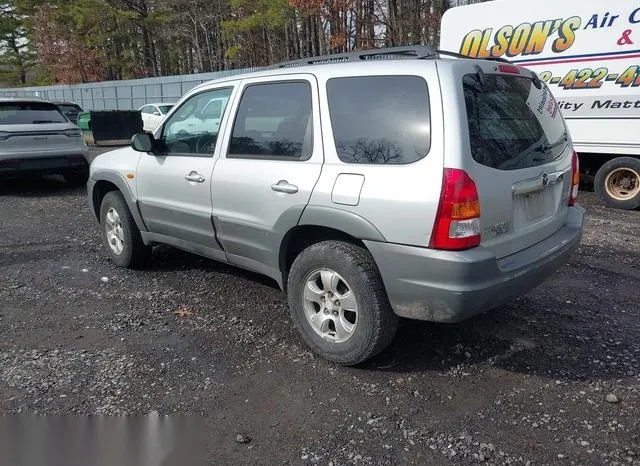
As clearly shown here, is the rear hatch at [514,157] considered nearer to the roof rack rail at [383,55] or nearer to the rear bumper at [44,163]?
the roof rack rail at [383,55]

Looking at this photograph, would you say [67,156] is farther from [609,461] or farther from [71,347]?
[609,461]

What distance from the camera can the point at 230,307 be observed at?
437 centimetres

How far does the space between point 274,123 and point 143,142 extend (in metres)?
1.41

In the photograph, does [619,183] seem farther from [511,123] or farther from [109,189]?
[109,189]

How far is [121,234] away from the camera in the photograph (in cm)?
526

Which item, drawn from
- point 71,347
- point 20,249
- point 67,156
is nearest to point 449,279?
point 71,347

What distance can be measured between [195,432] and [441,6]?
21821 mm

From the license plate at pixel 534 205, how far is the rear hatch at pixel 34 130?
27.2 ft

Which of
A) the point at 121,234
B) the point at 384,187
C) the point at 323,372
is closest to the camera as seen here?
the point at 384,187

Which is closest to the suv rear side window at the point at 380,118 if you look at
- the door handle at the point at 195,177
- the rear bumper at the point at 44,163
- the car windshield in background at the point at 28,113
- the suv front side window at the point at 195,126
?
the suv front side window at the point at 195,126

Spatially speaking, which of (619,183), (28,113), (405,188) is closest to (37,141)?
(28,113)

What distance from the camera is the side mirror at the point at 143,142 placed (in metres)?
4.47

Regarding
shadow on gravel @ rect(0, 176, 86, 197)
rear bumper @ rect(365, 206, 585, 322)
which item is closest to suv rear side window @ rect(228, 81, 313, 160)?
rear bumper @ rect(365, 206, 585, 322)

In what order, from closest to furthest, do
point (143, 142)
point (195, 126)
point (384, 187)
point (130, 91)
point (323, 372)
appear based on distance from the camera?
1. point (384, 187)
2. point (323, 372)
3. point (195, 126)
4. point (143, 142)
5. point (130, 91)
